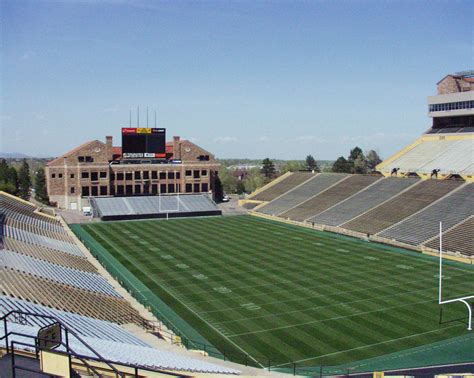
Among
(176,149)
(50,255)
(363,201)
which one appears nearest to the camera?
(50,255)

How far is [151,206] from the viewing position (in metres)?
77.2

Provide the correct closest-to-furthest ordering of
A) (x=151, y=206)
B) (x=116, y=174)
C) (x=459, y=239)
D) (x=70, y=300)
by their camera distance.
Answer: (x=70, y=300)
(x=459, y=239)
(x=151, y=206)
(x=116, y=174)

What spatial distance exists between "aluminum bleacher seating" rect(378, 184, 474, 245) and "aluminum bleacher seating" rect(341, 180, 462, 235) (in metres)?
1.32

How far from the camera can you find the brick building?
8031 centimetres

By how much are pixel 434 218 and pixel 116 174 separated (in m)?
51.6

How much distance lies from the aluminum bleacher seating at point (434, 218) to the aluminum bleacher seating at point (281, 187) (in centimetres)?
3063

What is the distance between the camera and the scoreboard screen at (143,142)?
8094cm

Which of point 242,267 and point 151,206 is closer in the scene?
point 242,267

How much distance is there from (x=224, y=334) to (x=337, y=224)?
37.1 meters

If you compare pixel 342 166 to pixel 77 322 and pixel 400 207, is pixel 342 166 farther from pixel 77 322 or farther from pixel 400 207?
pixel 77 322

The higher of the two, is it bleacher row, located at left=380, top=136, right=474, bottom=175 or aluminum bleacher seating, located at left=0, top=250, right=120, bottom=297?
bleacher row, located at left=380, top=136, right=474, bottom=175

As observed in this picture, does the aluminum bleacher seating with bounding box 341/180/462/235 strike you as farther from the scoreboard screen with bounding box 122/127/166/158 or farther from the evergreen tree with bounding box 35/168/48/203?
the evergreen tree with bounding box 35/168/48/203

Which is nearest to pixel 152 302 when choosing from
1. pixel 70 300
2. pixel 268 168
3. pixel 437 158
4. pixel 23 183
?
pixel 70 300

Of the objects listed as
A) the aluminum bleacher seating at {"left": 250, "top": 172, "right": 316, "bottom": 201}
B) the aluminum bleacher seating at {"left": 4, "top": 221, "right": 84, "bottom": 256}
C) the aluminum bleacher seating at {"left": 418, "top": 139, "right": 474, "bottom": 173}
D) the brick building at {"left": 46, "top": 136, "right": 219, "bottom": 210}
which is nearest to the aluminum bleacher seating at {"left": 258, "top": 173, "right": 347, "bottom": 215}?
the aluminum bleacher seating at {"left": 250, "top": 172, "right": 316, "bottom": 201}
